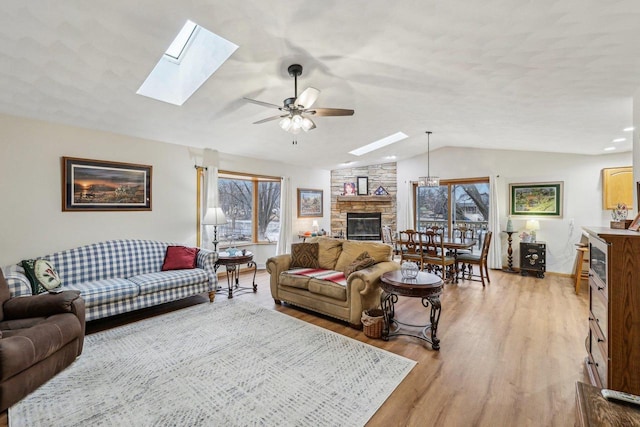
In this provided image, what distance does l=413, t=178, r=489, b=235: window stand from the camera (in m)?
6.59

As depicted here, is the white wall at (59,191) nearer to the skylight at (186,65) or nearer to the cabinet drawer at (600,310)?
the skylight at (186,65)

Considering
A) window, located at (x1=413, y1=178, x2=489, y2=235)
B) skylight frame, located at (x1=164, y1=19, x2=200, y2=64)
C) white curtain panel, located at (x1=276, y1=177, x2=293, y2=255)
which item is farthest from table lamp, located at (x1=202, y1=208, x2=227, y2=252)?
window, located at (x1=413, y1=178, x2=489, y2=235)

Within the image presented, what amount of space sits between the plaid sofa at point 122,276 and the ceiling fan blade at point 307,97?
2.64 metres

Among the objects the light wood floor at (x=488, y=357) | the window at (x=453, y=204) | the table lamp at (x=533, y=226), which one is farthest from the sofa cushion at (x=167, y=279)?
the table lamp at (x=533, y=226)

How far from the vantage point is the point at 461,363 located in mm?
2516

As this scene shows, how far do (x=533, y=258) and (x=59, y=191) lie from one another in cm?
784

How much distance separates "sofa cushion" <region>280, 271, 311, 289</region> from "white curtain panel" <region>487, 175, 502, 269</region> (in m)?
4.66

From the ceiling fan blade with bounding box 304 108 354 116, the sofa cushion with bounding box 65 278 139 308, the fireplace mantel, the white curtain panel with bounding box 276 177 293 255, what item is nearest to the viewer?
the ceiling fan blade with bounding box 304 108 354 116

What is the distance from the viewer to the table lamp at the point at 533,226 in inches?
227

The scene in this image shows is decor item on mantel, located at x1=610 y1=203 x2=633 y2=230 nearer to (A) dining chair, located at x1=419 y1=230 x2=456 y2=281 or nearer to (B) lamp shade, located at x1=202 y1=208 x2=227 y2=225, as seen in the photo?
(A) dining chair, located at x1=419 y1=230 x2=456 y2=281

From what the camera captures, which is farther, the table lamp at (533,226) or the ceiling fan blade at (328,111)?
the table lamp at (533,226)

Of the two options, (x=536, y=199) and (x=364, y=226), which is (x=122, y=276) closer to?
(x=364, y=226)

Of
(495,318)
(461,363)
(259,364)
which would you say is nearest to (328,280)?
(259,364)

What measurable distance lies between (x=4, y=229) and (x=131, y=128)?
5.94ft
